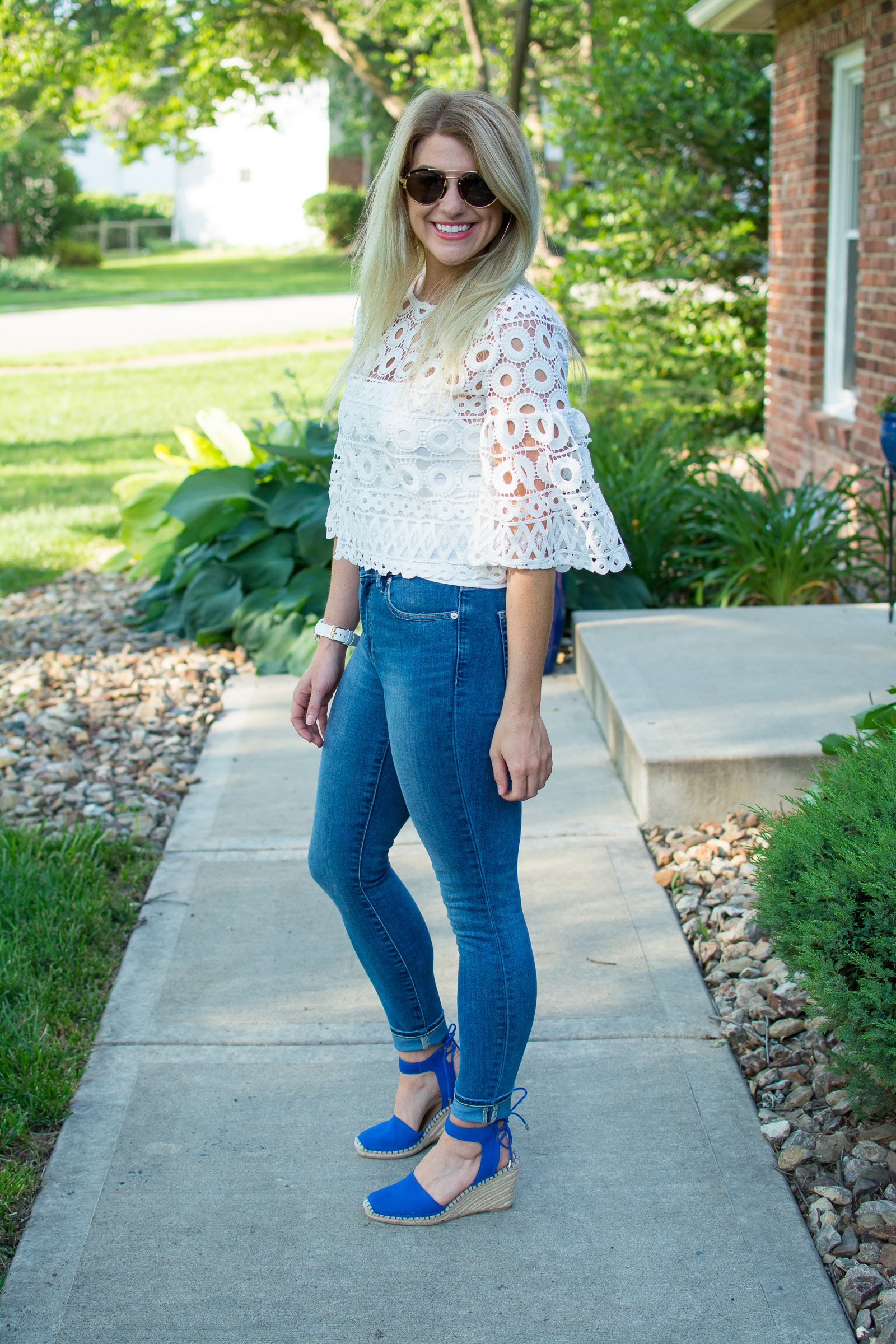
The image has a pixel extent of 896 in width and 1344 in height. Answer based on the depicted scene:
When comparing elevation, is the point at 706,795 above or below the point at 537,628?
below

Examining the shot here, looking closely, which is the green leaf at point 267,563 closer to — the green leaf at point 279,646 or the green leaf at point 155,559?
the green leaf at point 279,646

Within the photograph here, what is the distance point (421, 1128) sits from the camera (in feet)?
7.82

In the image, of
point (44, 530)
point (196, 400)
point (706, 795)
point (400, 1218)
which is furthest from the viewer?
point (196, 400)

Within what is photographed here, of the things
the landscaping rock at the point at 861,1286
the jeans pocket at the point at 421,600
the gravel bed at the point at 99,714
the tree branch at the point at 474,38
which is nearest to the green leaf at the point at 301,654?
the gravel bed at the point at 99,714

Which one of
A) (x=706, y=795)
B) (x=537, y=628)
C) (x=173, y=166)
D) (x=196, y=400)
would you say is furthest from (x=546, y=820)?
(x=173, y=166)

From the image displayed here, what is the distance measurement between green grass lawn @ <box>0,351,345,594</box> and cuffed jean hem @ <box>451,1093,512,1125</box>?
208 inches

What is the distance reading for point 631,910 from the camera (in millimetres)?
3289

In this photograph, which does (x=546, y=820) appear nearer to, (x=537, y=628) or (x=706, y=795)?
(x=706, y=795)

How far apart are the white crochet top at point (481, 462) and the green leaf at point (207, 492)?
380 centimetres

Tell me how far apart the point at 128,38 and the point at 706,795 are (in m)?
12.7

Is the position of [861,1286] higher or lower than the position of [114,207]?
lower

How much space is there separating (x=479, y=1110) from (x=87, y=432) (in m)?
10.3

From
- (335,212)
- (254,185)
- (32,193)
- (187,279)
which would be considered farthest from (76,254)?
(254,185)

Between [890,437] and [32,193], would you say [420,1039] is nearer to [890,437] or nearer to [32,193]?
[890,437]
